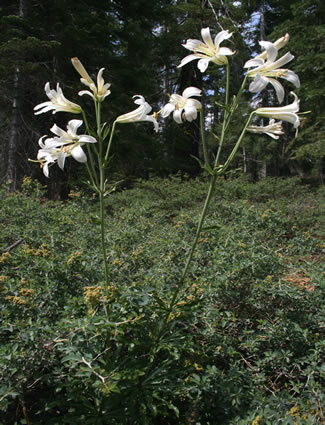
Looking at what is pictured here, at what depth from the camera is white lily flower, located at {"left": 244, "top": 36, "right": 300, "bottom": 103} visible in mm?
1230

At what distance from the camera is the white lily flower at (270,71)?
4.04 feet

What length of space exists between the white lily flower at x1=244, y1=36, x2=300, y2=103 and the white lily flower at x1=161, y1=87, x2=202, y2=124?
222 millimetres

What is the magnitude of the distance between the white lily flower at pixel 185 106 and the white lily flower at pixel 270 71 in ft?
0.73

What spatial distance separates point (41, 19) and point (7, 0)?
4.31ft

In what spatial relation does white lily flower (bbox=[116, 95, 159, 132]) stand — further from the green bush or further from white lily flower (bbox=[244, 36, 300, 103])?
the green bush

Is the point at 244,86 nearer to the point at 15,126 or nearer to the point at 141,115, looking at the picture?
the point at 141,115

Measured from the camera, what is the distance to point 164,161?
35.4 ft

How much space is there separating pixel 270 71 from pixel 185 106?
352mm

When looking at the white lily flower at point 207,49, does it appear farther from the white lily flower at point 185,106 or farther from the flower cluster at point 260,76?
the white lily flower at point 185,106

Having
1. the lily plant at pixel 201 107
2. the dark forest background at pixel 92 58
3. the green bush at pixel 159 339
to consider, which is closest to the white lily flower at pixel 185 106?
the lily plant at pixel 201 107

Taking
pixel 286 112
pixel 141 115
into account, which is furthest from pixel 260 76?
pixel 141 115

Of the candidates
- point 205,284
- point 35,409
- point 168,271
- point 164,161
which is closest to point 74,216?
point 168,271

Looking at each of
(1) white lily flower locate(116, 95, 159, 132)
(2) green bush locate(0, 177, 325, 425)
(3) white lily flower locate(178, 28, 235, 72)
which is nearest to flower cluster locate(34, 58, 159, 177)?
(1) white lily flower locate(116, 95, 159, 132)

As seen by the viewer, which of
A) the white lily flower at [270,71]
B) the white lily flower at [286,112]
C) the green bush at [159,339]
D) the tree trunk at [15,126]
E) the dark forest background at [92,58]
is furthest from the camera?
the tree trunk at [15,126]
